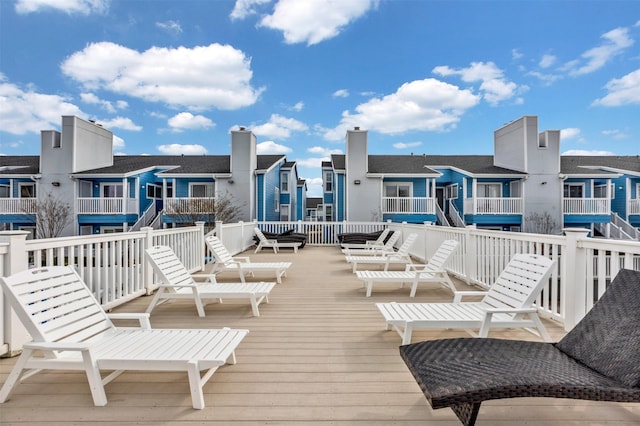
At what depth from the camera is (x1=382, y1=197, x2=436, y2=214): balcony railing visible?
58.1ft

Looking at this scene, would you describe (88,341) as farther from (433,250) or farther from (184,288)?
(433,250)

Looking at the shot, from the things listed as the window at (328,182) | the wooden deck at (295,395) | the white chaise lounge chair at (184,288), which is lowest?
the wooden deck at (295,395)

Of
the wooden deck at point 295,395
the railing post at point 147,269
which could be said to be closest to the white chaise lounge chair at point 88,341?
the wooden deck at point 295,395

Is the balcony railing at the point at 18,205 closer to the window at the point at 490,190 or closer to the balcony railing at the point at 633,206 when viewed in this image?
the window at the point at 490,190

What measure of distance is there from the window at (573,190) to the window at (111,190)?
26754mm

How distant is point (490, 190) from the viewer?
64.1ft

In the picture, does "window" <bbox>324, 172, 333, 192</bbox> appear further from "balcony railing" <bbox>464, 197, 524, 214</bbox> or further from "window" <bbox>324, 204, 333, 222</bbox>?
"balcony railing" <bbox>464, 197, 524, 214</bbox>

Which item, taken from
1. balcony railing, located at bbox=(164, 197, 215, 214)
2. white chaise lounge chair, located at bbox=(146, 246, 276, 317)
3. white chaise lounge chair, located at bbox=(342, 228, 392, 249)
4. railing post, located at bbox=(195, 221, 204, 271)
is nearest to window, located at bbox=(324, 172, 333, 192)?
balcony railing, located at bbox=(164, 197, 215, 214)

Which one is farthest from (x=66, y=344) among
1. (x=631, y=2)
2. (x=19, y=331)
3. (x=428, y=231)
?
(x=631, y=2)

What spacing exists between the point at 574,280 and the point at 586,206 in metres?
19.2

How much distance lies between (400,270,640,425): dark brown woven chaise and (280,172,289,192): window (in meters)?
22.3

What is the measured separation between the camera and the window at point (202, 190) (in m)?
18.9

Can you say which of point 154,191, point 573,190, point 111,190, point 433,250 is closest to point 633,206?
point 573,190

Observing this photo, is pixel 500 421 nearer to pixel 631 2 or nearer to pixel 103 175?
pixel 631 2
